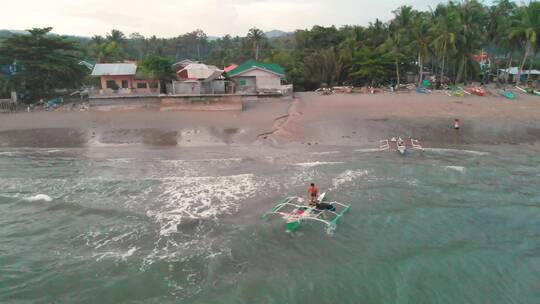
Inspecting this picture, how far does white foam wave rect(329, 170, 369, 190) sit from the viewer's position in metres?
19.7

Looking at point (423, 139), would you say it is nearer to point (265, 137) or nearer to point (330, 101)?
point (265, 137)

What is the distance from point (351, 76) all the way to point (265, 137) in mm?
28915

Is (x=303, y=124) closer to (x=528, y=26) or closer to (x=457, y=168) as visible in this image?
(x=457, y=168)

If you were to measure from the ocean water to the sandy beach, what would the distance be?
5002 mm

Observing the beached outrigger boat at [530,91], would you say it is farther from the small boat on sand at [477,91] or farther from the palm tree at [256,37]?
the palm tree at [256,37]

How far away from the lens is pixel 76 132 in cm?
3266

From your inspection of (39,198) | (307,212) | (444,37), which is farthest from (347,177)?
(444,37)

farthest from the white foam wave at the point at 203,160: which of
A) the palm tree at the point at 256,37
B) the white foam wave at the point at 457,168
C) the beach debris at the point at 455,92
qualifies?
the palm tree at the point at 256,37

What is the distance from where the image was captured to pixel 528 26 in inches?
1801

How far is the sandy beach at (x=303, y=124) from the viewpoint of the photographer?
1136 inches

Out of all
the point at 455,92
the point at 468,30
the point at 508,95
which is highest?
the point at 468,30

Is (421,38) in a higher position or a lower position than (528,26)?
lower

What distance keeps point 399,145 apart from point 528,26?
3364 cm

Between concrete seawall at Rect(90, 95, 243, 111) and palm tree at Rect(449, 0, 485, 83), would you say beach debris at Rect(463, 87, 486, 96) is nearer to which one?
palm tree at Rect(449, 0, 485, 83)
